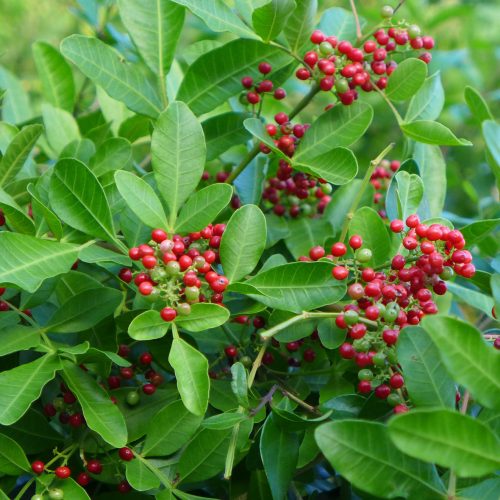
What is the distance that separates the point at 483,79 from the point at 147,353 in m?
2.10

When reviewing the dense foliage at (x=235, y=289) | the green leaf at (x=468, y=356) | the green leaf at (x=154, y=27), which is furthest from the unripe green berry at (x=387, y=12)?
the green leaf at (x=468, y=356)

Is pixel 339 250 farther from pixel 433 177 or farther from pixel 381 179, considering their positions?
pixel 381 179

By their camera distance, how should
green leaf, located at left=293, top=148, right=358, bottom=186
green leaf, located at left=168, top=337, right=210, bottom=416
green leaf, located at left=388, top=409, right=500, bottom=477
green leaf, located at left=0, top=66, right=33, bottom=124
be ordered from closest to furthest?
green leaf, located at left=388, top=409, right=500, bottom=477
green leaf, located at left=168, top=337, right=210, bottom=416
green leaf, located at left=293, top=148, right=358, bottom=186
green leaf, located at left=0, top=66, right=33, bottom=124

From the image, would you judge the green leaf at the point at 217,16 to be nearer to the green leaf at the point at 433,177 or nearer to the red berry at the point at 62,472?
the green leaf at the point at 433,177

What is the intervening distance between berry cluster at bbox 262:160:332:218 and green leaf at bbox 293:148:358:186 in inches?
4.3

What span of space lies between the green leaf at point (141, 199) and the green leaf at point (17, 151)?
0.12m

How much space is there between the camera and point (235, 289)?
27.1 inches

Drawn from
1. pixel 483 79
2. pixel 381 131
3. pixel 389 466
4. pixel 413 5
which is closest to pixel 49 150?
pixel 389 466

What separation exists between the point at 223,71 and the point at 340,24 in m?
0.18

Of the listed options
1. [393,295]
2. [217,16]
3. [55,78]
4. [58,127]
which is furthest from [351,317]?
[55,78]

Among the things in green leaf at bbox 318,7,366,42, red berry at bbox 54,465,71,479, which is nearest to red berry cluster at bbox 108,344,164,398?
red berry at bbox 54,465,71,479

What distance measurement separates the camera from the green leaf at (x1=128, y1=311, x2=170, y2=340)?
2.14 feet

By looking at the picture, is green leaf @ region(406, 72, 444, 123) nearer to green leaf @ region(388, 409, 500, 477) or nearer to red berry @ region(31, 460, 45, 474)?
green leaf @ region(388, 409, 500, 477)

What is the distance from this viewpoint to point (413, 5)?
2.08 meters
